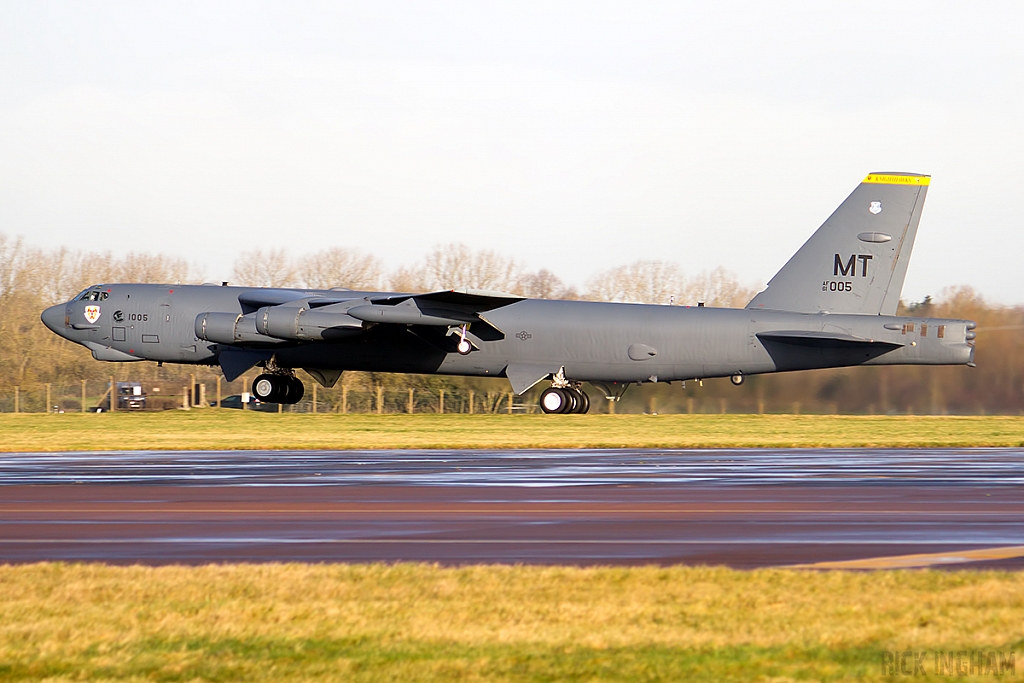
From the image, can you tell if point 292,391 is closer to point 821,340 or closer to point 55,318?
point 55,318

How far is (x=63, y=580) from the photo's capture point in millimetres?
10281

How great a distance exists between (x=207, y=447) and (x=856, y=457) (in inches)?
583

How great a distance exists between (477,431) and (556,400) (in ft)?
15.8

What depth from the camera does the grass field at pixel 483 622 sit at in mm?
7691

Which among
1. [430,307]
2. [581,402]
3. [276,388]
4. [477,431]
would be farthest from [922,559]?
[276,388]

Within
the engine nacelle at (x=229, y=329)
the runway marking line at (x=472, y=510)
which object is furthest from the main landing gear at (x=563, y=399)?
the runway marking line at (x=472, y=510)

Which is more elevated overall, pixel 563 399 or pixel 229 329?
pixel 229 329

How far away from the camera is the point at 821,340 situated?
3944 cm

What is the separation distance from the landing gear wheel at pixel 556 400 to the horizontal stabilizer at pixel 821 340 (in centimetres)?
656

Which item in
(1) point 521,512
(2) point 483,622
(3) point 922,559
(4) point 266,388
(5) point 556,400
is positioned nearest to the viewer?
(2) point 483,622

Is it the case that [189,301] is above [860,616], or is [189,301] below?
above

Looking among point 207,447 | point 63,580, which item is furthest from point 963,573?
point 207,447

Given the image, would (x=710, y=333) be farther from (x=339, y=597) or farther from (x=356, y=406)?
(x=339, y=597)

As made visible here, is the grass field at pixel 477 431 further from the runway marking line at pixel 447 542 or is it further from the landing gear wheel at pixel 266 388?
the runway marking line at pixel 447 542
